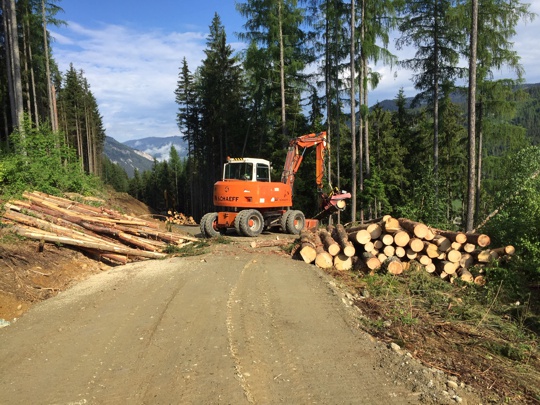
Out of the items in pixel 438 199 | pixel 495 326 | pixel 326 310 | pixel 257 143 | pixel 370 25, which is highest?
pixel 370 25

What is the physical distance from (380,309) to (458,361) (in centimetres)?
188

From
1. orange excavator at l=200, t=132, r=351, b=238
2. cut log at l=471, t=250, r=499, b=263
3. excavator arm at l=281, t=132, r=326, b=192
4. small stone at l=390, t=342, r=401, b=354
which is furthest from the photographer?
excavator arm at l=281, t=132, r=326, b=192

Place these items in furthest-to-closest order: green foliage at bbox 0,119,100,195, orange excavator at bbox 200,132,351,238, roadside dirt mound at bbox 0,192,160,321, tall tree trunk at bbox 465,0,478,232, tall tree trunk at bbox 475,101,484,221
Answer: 1. tall tree trunk at bbox 475,101,484,221
2. orange excavator at bbox 200,132,351,238
3. tall tree trunk at bbox 465,0,478,232
4. green foliage at bbox 0,119,100,195
5. roadside dirt mound at bbox 0,192,160,321

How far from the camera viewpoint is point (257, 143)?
3491 centimetres

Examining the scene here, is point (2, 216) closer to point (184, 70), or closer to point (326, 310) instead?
point (326, 310)

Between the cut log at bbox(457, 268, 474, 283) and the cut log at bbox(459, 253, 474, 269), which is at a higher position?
the cut log at bbox(459, 253, 474, 269)

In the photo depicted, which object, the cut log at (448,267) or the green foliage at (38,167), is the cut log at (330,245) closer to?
the cut log at (448,267)

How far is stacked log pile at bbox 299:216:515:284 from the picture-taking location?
920cm

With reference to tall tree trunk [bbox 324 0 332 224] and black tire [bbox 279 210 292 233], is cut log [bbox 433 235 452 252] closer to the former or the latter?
black tire [bbox 279 210 292 233]

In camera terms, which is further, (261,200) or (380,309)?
(261,200)

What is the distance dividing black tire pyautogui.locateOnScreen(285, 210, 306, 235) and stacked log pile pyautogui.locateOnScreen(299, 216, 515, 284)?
5.72m

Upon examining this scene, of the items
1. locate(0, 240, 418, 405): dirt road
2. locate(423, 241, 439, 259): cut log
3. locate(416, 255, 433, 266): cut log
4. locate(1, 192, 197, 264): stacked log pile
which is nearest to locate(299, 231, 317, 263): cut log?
locate(0, 240, 418, 405): dirt road

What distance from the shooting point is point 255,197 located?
14.6 m

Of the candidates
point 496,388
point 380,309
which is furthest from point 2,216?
point 496,388
